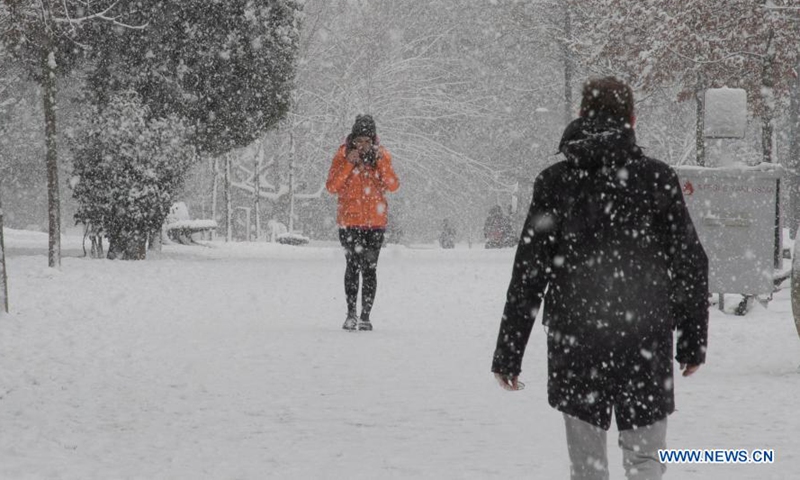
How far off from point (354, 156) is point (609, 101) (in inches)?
264

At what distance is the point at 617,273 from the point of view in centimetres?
330

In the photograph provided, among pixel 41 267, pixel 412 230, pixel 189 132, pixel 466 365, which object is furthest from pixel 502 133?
pixel 466 365

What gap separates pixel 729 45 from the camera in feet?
55.8

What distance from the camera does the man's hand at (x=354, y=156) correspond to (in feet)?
32.5

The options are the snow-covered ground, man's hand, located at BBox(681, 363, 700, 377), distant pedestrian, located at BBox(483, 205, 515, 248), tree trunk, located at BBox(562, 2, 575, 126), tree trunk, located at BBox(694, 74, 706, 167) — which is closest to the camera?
man's hand, located at BBox(681, 363, 700, 377)

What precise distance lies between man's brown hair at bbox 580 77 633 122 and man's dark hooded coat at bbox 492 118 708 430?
0.03 metres

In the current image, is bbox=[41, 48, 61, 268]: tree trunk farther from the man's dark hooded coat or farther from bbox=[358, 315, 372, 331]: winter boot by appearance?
the man's dark hooded coat

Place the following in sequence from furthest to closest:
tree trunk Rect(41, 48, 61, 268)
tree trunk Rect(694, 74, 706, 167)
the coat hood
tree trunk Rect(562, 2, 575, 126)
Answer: tree trunk Rect(562, 2, 575, 126)
tree trunk Rect(694, 74, 706, 167)
tree trunk Rect(41, 48, 61, 268)
the coat hood

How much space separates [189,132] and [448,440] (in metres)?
16.2

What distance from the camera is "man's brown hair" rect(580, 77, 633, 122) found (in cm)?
332

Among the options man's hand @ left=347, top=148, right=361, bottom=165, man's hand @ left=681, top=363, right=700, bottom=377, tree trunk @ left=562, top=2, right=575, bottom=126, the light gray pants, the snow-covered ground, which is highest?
tree trunk @ left=562, top=2, right=575, bottom=126

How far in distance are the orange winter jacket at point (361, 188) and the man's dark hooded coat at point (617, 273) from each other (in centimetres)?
647

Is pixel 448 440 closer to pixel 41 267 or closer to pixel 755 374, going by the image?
pixel 755 374

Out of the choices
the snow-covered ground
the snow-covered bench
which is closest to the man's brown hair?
the snow-covered ground
